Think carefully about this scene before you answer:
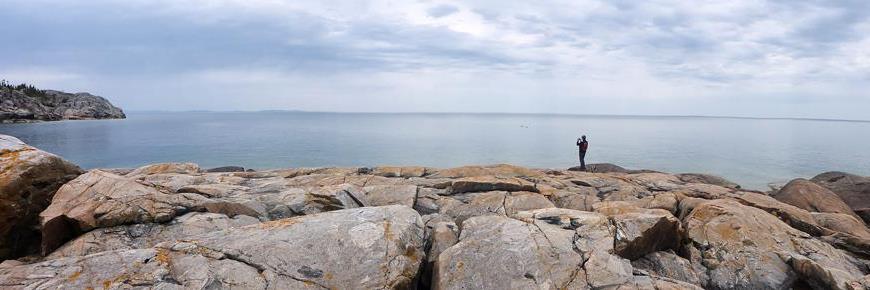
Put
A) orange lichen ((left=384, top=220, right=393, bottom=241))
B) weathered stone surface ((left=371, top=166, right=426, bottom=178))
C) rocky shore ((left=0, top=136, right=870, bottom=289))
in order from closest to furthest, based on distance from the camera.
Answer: rocky shore ((left=0, top=136, right=870, bottom=289)) < orange lichen ((left=384, top=220, right=393, bottom=241)) < weathered stone surface ((left=371, top=166, right=426, bottom=178))

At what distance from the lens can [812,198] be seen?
831 inches

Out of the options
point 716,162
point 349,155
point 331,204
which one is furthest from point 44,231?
point 716,162

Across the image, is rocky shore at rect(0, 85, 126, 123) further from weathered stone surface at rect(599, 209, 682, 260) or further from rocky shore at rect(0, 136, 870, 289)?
weathered stone surface at rect(599, 209, 682, 260)

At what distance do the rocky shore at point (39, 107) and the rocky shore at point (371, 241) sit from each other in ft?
485

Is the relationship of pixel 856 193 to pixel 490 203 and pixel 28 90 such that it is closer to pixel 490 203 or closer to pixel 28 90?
pixel 490 203

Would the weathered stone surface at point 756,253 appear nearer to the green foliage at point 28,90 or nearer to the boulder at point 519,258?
the boulder at point 519,258

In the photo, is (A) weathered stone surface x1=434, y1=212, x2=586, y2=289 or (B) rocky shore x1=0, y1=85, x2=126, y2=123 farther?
(B) rocky shore x1=0, y1=85, x2=126, y2=123

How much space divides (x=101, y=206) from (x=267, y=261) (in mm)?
6674

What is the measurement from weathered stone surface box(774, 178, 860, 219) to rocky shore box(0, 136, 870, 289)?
3891 mm

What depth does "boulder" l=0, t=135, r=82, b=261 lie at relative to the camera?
11.3 m

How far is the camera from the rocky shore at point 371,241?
859cm

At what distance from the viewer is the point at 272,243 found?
9422 millimetres

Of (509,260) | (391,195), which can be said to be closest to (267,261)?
(509,260)

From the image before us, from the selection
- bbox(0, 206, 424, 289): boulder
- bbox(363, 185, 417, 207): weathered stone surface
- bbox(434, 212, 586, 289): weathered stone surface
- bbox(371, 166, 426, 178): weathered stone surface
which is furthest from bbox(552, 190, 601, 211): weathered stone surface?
bbox(0, 206, 424, 289): boulder
